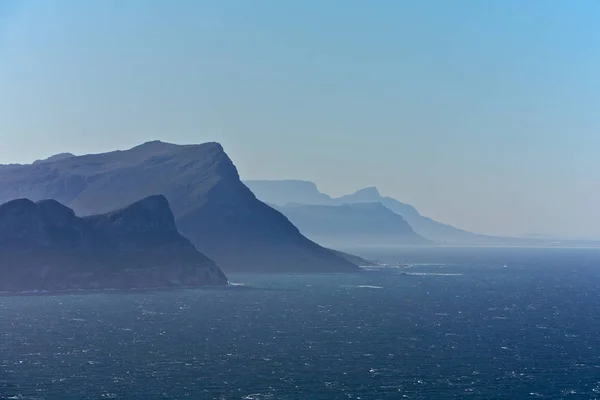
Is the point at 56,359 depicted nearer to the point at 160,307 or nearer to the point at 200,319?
the point at 200,319

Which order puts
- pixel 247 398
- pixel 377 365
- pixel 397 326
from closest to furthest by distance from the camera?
pixel 247 398 < pixel 377 365 < pixel 397 326

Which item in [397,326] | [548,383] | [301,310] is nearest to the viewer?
[548,383]

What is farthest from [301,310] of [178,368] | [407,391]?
[407,391]

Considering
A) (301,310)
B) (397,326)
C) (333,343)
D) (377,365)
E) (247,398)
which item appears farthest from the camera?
(301,310)

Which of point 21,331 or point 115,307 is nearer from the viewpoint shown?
point 21,331

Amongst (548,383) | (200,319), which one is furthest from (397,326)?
(548,383)

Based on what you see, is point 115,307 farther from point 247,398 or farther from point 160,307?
point 247,398
